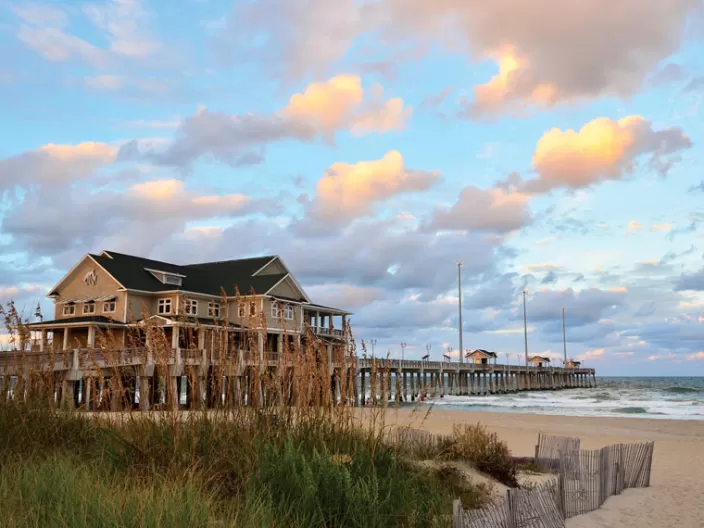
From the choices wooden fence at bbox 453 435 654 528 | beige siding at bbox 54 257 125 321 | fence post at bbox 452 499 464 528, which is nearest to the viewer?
fence post at bbox 452 499 464 528

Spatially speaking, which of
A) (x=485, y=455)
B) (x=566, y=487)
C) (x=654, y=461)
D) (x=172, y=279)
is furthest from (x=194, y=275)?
(x=566, y=487)

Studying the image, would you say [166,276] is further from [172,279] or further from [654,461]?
[654,461]

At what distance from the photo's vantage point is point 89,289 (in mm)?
37969

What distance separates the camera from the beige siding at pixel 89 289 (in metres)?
36.3

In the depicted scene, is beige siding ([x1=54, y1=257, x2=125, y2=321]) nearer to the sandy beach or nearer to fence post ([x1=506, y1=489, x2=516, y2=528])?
the sandy beach

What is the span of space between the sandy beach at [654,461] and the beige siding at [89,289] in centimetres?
2004

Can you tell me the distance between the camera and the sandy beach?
29.8 ft

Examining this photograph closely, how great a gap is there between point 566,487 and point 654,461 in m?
8.96

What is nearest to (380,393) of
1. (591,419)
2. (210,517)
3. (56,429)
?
(210,517)

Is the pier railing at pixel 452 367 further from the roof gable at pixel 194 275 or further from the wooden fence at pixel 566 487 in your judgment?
the wooden fence at pixel 566 487

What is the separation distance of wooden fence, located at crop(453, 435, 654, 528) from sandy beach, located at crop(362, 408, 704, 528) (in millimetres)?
205

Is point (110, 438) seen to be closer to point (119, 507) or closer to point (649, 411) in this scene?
point (119, 507)

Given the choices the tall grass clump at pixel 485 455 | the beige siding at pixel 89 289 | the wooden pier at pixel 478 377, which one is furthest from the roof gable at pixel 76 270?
the tall grass clump at pixel 485 455

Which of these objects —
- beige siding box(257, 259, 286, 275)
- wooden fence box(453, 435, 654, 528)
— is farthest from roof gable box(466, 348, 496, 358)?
wooden fence box(453, 435, 654, 528)
